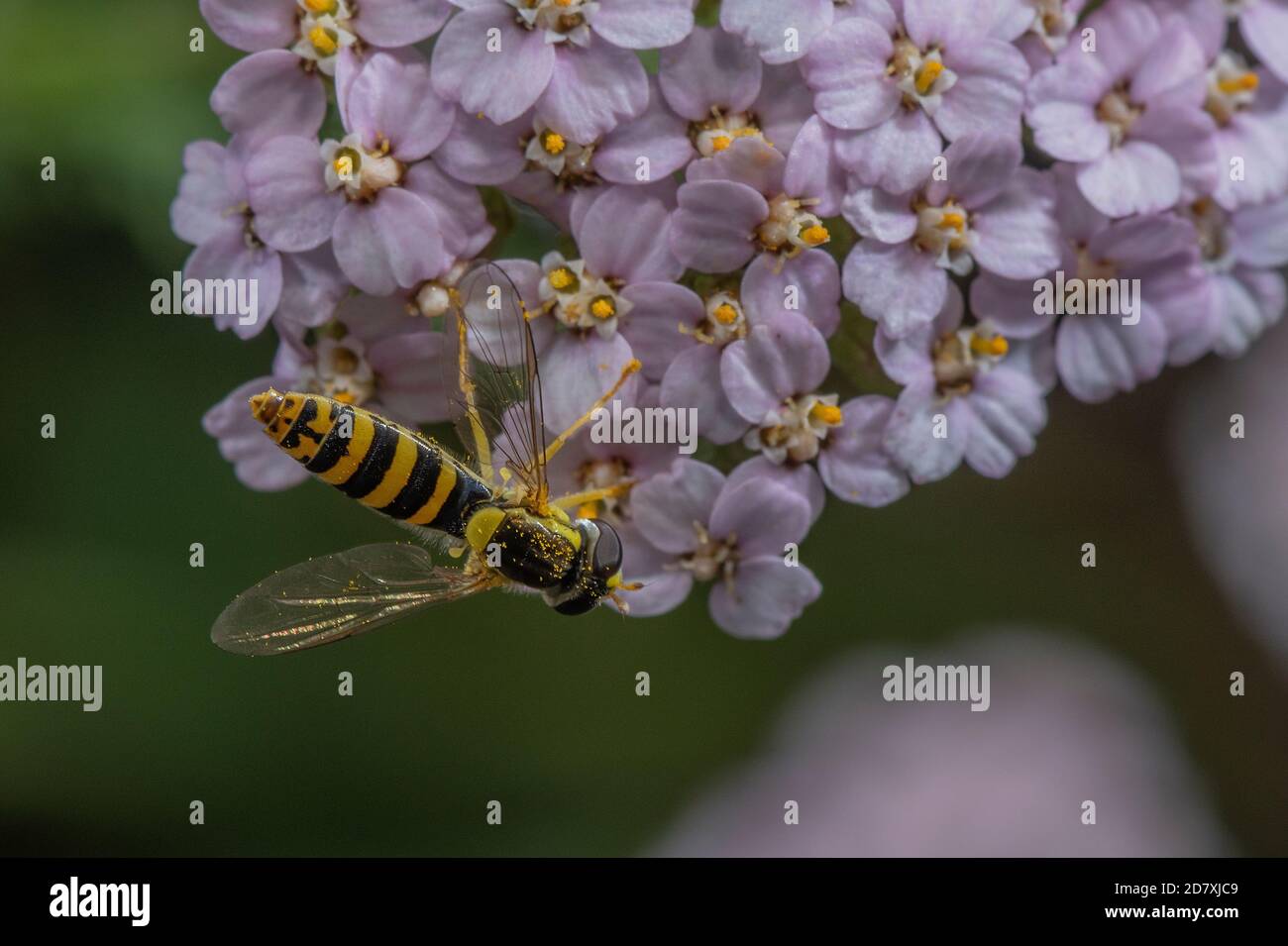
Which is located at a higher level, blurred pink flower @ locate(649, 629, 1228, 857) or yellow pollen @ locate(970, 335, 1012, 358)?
yellow pollen @ locate(970, 335, 1012, 358)

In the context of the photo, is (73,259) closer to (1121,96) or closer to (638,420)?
(638,420)

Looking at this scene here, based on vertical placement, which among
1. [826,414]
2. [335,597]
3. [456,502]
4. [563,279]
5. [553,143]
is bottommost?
[335,597]

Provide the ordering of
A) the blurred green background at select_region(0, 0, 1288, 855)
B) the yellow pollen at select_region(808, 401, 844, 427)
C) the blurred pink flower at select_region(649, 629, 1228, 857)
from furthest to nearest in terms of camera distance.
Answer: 1. the blurred pink flower at select_region(649, 629, 1228, 857)
2. the blurred green background at select_region(0, 0, 1288, 855)
3. the yellow pollen at select_region(808, 401, 844, 427)

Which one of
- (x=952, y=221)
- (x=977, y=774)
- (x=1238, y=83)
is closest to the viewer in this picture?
(x=952, y=221)

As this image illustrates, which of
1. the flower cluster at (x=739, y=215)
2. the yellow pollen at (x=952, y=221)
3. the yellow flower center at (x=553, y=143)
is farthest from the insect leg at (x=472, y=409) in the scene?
the yellow pollen at (x=952, y=221)

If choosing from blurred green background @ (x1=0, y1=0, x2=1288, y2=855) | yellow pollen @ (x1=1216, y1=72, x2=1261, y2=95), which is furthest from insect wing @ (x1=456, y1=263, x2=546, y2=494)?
yellow pollen @ (x1=1216, y1=72, x2=1261, y2=95)

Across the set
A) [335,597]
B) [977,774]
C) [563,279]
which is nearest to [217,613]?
[335,597]

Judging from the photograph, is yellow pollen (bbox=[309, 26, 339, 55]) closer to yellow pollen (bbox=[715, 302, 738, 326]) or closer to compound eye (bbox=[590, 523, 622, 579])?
yellow pollen (bbox=[715, 302, 738, 326])

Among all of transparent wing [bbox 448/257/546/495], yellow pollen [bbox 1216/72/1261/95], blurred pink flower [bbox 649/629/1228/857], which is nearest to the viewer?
transparent wing [bbox 448/257/546/495]

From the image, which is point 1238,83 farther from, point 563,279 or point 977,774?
point 977,774
